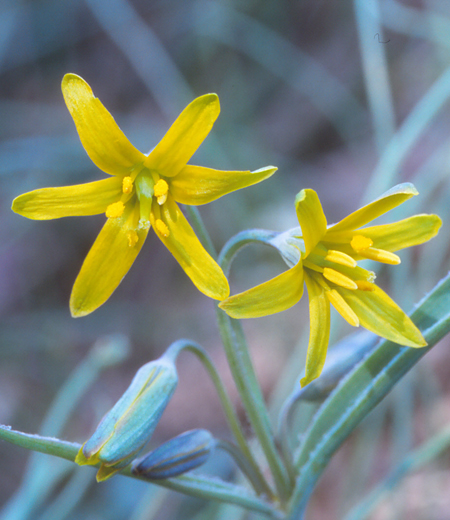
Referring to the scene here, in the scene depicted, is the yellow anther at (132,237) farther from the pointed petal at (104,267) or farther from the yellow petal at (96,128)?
the yellow petal at (96,128)

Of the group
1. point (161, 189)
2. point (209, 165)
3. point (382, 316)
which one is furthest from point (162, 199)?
point (209, 165)

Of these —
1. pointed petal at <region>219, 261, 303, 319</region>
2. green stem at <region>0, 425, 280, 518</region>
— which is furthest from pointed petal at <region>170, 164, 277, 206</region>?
green stem at <region>0, 425, 280, 518</region>

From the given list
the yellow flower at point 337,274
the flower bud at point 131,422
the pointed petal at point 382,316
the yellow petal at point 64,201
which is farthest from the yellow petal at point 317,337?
the yellow petal at point 64,201

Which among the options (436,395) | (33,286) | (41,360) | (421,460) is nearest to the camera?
(421,460)

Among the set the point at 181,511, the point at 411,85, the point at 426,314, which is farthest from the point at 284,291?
the point at 411,85

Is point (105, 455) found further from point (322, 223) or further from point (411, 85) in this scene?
point (411, 85)
